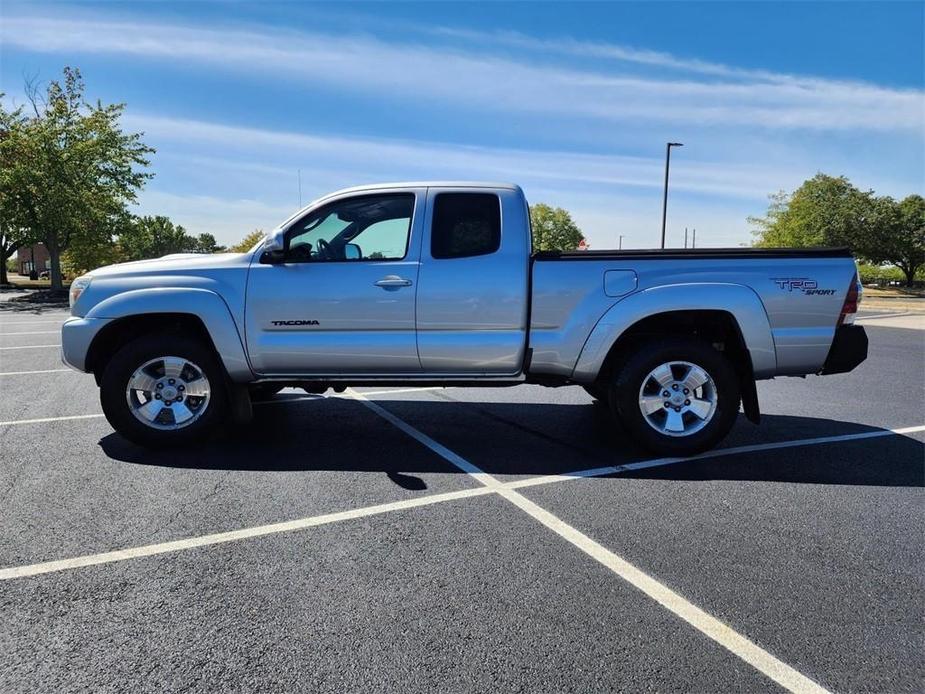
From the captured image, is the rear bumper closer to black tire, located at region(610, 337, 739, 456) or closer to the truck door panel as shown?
black tire, located at region(610, 337, 739, 456)

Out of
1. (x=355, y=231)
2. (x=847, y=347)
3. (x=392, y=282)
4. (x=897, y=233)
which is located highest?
(x=897, y=233)

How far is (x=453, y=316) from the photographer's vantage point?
16.5 ft

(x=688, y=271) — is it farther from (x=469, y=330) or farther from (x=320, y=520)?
(x=320, y=520)

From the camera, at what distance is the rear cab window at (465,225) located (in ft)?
16.7

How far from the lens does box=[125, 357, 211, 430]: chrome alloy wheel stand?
5.13m

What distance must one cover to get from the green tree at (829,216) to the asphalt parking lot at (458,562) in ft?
→ 129

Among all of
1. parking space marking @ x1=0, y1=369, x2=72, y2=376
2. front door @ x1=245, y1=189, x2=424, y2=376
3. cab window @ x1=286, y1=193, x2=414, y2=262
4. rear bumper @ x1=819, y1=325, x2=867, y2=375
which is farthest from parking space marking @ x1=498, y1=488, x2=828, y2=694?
parking space marking @ x1=0, y1=369, x2=72, y2=376

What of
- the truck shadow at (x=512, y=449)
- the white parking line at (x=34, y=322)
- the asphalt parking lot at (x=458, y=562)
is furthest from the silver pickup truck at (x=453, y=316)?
the white parking line at (x=34, y=322)

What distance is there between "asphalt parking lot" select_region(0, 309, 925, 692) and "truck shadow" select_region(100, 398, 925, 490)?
33mm

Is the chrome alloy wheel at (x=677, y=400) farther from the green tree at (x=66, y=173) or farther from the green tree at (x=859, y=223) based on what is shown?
the green tree at (x=859, y=223)

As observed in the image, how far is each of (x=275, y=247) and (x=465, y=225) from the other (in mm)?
1461

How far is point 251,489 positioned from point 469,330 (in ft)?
6.27

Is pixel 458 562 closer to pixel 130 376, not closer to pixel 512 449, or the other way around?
pixel 512 449

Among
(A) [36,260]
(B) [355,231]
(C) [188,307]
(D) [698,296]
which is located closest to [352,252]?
(B) [355,231]
